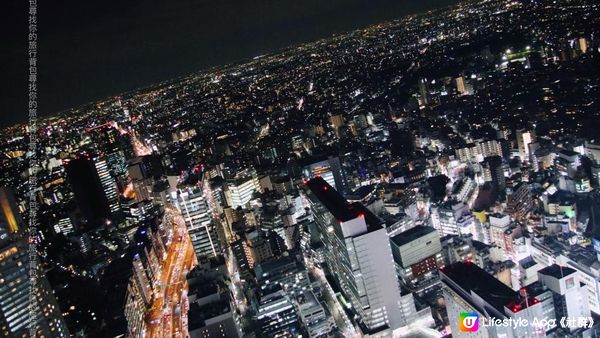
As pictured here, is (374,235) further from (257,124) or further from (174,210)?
(257,124)

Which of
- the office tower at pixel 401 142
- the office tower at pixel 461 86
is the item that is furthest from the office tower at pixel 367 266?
the office tower at pixel 461 86

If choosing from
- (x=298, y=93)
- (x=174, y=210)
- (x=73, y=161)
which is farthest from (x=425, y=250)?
(x=298, y=93)

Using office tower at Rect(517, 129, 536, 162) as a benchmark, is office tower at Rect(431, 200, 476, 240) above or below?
below

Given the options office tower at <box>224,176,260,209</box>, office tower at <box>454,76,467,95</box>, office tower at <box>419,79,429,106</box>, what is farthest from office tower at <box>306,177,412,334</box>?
office tower at <box>454,76,467,95</box>

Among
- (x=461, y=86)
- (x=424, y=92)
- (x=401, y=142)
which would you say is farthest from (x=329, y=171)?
(x=461, y=86)

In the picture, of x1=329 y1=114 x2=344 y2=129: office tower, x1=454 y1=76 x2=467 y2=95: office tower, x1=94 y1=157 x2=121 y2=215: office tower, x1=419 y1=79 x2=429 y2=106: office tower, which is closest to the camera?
x1=94 y1=157 x2=121 y2=215: office tower

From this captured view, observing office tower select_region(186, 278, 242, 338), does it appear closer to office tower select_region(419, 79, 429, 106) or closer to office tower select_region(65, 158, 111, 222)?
office tower select_region(65, 158, 111, 222)
